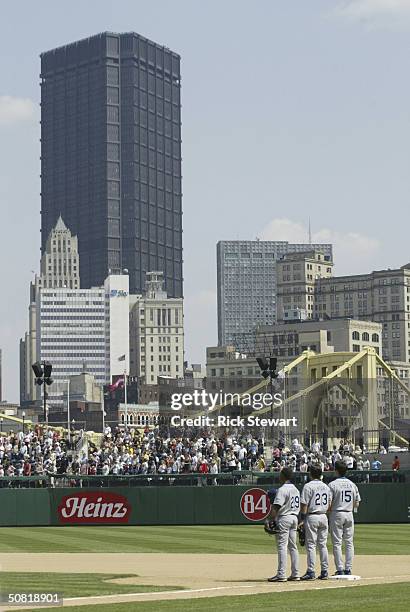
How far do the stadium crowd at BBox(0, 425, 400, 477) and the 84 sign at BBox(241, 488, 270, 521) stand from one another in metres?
2.60

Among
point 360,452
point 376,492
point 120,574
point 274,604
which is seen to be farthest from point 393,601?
point 360,452

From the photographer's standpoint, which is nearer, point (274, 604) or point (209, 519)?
point (274, 604)

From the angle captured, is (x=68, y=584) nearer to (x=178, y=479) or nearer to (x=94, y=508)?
(x=94, y=508)

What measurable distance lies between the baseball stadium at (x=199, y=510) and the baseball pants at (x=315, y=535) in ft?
1.13

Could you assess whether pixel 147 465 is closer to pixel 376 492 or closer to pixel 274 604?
pixel 376 492

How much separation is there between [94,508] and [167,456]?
8650 millimetres

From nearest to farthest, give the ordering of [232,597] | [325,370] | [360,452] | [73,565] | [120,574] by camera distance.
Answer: [232,597], [120,574], [73,565], [360,452], [325,370]

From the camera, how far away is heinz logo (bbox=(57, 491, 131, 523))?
43.5 meters

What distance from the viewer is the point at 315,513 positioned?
65.9 ft

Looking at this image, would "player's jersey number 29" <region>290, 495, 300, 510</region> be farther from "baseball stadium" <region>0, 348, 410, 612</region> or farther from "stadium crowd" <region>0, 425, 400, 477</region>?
"stadium crowd" <region>0, 425, 400, 477</region>

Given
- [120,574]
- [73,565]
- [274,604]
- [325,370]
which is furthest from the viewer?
[325,370]

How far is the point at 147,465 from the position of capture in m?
49.1

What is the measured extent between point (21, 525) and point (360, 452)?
48.9 feet

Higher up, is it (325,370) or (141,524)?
(325,370)
